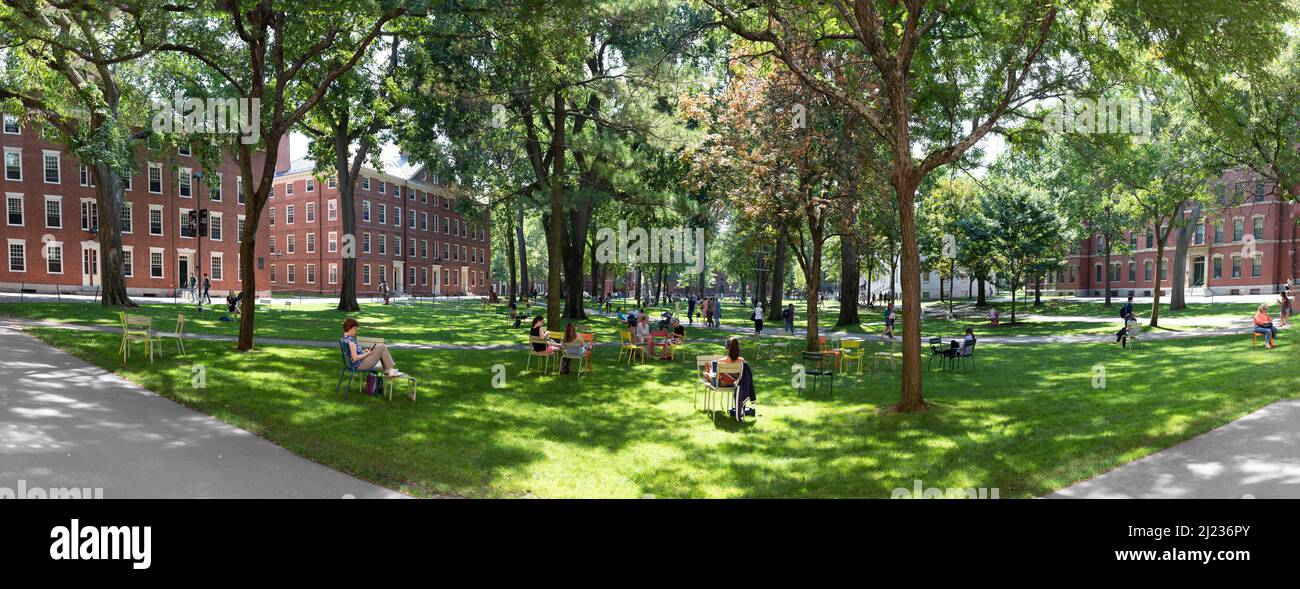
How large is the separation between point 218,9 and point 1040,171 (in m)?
55.3

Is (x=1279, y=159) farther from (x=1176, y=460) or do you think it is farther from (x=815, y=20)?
(x=1176, y=460)

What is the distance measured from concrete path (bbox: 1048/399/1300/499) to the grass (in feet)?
0.97

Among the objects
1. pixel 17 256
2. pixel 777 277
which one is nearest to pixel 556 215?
pixel 777 277

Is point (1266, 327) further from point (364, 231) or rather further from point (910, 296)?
point (364, 231)

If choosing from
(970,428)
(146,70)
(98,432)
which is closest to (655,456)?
(970,428)

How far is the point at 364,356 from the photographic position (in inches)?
437

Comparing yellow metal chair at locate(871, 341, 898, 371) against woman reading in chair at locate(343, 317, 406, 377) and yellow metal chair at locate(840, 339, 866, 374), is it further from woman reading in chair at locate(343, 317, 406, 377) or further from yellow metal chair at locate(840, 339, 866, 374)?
woman reading in chair at locate(343, 317, 406, 377)

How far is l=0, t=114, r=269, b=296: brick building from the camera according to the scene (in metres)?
43.7

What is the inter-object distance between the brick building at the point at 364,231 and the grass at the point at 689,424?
54.4m

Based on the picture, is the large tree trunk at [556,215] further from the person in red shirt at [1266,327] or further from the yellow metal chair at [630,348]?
the person in red shirt at [1266,327]

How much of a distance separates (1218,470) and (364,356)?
1161 centimetres

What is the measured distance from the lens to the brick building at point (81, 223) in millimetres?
43656

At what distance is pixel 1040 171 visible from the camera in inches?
2044

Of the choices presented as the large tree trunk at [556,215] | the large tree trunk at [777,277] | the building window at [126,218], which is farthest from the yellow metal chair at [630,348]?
the building window at [126,218]
